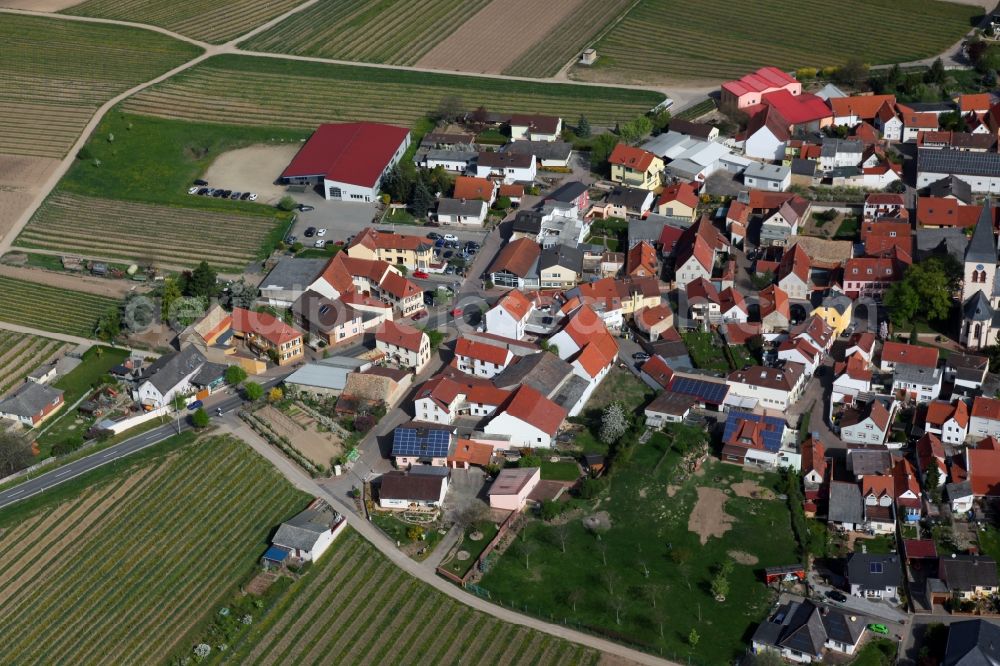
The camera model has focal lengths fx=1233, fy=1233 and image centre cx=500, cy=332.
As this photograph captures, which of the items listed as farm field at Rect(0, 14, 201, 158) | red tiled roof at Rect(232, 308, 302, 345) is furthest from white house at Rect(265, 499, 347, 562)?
farm field at Rect(0, 14, 201, 158)

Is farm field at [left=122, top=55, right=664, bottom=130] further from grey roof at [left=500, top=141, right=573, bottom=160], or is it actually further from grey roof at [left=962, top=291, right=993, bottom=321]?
grey roof at [left=962, top=291, right=993, bottom=321]

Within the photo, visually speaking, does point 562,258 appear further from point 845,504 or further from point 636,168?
point 845,504

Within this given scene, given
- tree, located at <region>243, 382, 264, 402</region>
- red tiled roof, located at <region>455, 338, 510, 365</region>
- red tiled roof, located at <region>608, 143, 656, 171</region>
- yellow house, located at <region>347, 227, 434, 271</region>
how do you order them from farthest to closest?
red tiled roof, located at <region>608, 143, 656, 171</region> → yellow house, located at <region>347, 227, 434, 271</region> → red tiled roof, located at <region>455, 338, 510, 365</region> → tree, located at <region>243, 382, 264, 402</region>

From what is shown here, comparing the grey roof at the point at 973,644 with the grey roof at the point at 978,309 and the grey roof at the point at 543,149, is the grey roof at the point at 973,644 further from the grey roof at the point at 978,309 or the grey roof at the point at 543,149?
the grey roof at the point at 543,149

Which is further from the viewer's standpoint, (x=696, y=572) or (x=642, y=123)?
(x=642, y=123)

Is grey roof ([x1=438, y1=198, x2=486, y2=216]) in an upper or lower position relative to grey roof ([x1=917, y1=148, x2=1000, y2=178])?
lower

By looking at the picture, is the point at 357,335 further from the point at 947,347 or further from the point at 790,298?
the point at 947,347

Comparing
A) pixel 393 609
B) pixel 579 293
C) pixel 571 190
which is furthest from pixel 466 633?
pixel 571 190
